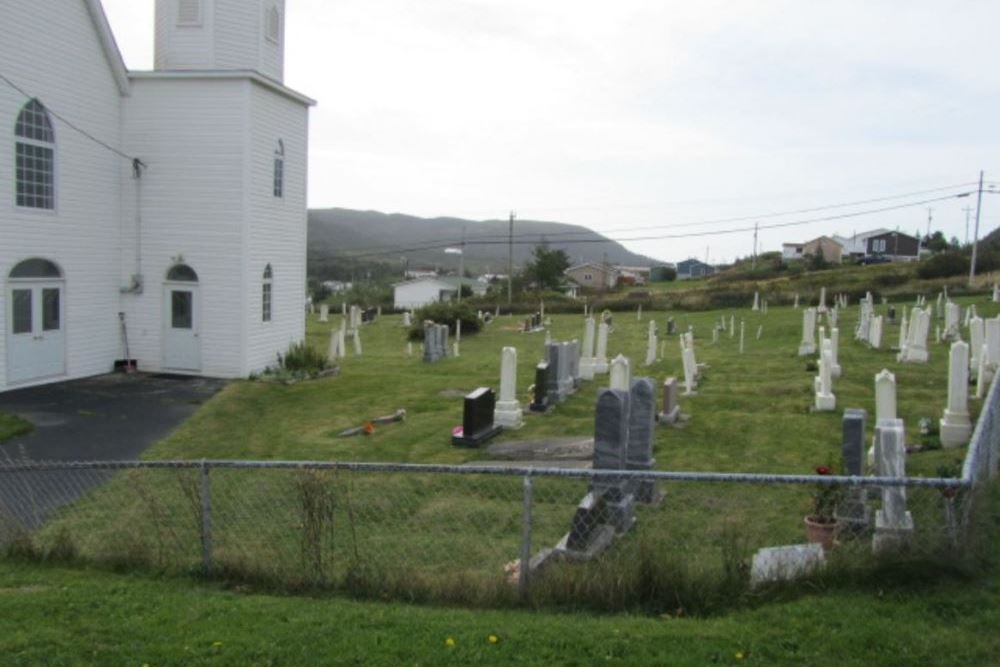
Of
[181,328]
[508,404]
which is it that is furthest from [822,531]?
[181,328]

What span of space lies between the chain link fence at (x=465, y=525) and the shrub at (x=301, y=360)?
1077 centimetres

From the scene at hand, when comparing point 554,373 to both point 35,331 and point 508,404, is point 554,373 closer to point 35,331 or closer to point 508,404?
point 508,404

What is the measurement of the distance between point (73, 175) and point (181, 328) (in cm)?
445

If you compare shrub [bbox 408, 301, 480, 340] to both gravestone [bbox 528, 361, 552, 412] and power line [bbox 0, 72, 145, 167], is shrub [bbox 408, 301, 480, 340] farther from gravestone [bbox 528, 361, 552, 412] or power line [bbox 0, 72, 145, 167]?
gravestone [bbox 528, 361, 552, 412]

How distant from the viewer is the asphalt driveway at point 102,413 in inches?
532

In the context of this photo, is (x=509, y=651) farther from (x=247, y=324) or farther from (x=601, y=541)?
(x=247, y=324)

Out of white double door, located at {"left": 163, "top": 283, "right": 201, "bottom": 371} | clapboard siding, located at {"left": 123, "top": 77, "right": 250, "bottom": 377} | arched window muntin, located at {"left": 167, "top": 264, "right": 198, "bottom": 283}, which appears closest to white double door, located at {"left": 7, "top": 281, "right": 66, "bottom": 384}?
clapboard siding, located at {"left": 123, "top": 77, "right": 250, "bottom": 377}

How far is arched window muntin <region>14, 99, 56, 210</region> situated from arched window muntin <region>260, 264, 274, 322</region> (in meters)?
5.19

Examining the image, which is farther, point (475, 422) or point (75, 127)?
point (75, 127)

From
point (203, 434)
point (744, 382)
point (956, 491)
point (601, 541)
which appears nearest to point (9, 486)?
point (203, 434)

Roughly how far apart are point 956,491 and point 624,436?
353cm

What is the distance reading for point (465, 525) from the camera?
29.7 ft

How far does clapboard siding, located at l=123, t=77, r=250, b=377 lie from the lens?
21.0m

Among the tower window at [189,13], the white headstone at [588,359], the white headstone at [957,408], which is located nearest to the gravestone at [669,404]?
the white headstone at [957,408]
